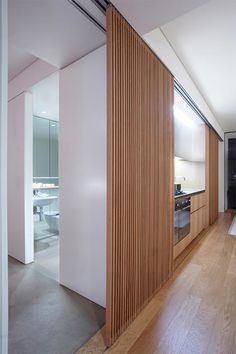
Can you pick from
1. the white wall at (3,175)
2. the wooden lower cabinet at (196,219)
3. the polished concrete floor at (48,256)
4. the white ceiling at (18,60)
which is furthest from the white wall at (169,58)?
the polished concrete floor at (48,256)

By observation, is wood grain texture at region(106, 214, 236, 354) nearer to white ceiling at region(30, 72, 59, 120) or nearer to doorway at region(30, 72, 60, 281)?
doorway at region(30, 72, 60, 281)

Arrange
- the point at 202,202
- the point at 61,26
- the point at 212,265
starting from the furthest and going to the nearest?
the point at 202,202
the point at 212,265
the point at 61,26

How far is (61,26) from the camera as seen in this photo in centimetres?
166

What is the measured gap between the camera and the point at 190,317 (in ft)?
5.75

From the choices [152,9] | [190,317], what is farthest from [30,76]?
[190,317]

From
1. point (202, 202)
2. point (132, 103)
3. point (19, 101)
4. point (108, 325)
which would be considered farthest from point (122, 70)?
point (202, 202)

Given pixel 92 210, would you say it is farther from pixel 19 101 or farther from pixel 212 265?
pixel 19 101

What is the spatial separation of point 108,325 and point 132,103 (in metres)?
1.73

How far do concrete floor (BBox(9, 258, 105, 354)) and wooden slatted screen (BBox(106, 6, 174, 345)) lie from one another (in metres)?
0.31

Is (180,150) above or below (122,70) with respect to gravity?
below

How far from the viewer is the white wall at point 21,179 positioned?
297 cm

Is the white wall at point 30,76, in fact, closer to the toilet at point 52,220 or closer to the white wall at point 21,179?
the white wall at point 21,179

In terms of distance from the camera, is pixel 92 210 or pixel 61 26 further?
pixel 92 210

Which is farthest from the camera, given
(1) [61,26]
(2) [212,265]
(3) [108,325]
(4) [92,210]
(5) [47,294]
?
(2) [212,265]
